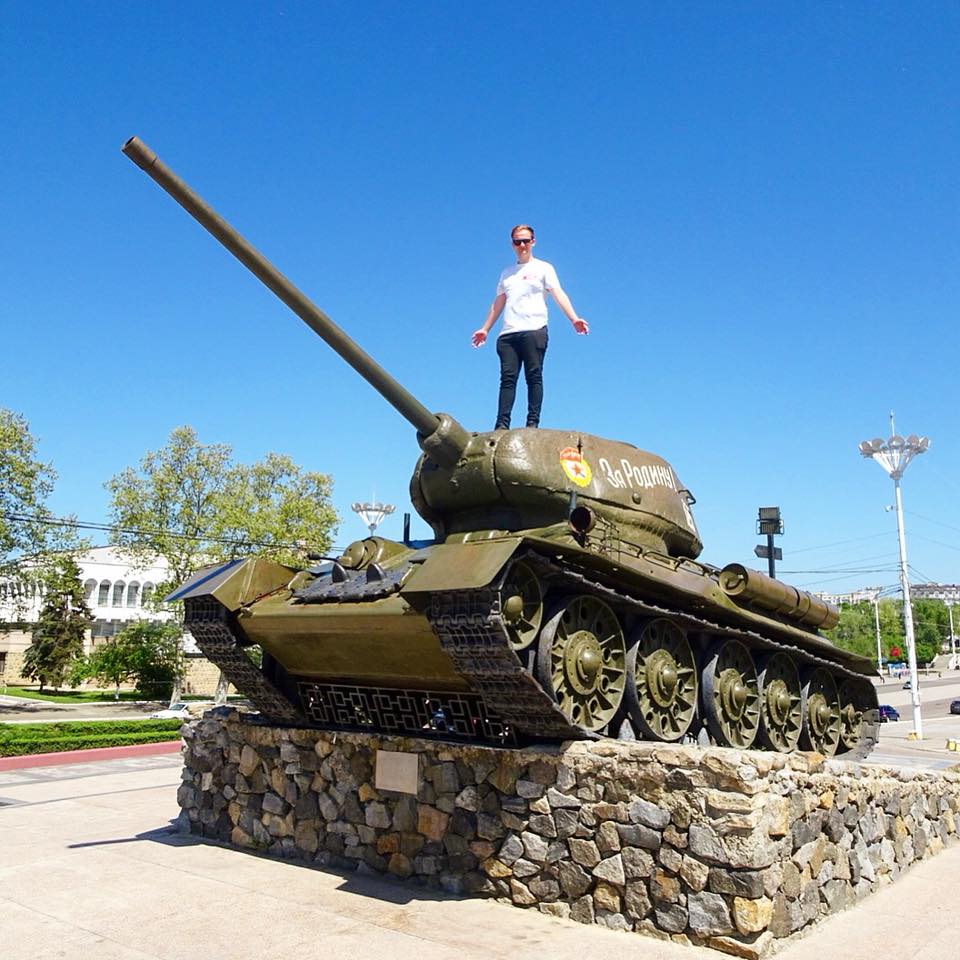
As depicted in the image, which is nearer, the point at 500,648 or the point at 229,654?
the point at 500,648

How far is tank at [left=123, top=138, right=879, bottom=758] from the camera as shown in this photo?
7176 millimetres

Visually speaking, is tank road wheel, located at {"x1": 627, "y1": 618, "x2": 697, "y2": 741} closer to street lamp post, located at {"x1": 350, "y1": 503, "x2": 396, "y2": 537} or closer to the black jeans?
the black jeans

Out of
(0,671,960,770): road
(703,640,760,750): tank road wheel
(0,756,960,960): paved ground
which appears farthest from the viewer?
(0,671,960,770): road

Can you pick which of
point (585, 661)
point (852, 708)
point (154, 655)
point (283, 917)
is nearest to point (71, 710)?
point (154, 655)

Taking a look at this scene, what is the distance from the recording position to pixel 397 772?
830 centimetres

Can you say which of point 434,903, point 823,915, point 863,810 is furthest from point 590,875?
point 863,810

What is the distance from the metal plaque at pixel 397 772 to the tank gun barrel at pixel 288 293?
115 inches

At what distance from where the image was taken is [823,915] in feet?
24.0

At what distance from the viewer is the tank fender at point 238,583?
29.0ft

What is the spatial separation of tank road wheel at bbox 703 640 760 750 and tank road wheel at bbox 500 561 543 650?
2.77 metres

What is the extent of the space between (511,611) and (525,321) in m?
3.80

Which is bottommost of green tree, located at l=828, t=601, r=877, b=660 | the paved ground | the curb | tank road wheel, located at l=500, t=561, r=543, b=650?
the paved ground

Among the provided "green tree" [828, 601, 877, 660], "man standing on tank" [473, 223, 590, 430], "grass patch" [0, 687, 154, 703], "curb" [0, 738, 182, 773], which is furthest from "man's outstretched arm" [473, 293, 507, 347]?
"green tree" [828, 601, 877, 660]

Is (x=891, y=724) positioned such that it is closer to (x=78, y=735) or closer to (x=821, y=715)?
(x=821, y=715)
